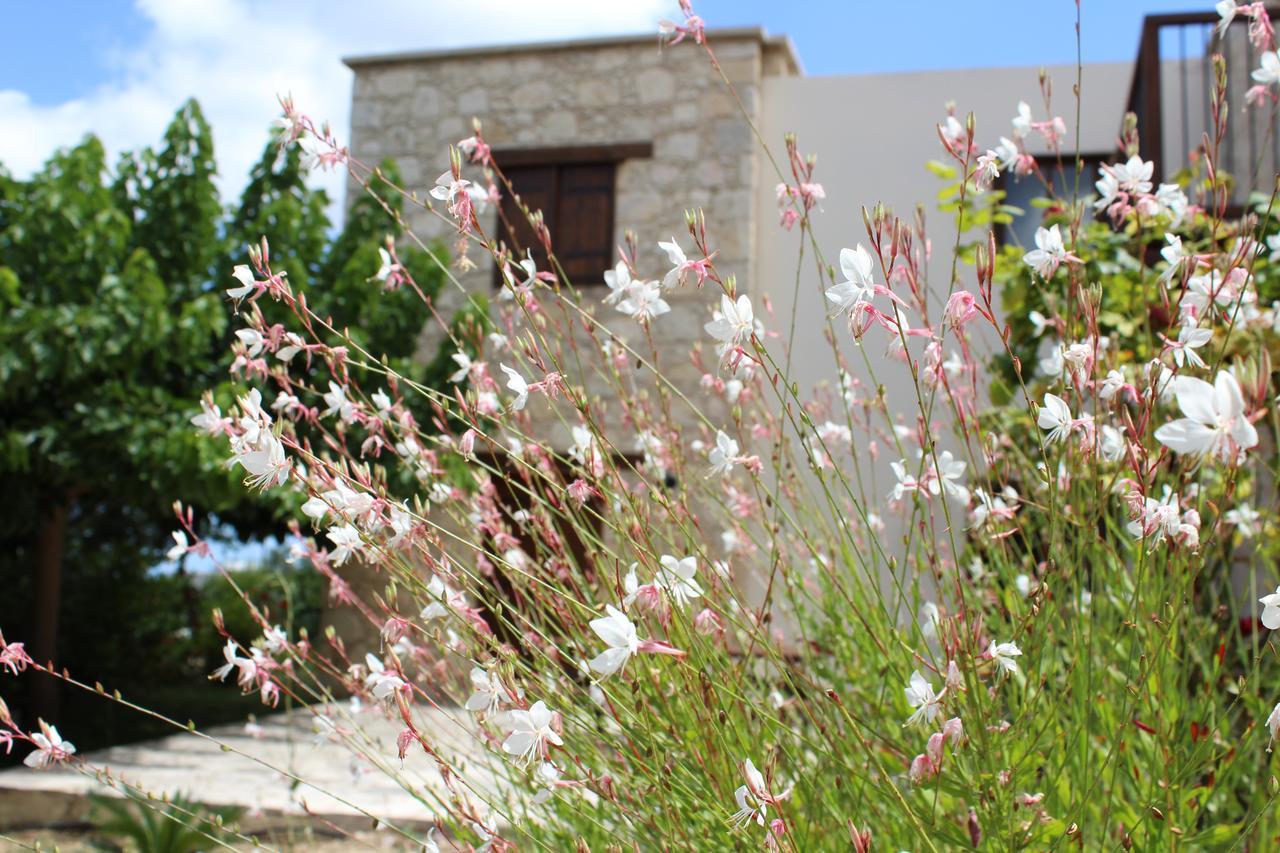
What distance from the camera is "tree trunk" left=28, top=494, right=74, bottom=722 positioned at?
274 inches

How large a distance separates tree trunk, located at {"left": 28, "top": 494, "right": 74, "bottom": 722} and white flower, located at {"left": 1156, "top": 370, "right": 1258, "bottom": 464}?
7.04 m

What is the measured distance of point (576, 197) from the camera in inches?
345

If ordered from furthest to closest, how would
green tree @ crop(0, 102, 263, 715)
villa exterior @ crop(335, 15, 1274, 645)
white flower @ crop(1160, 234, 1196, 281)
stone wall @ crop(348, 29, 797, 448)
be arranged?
1. stone wall @ crop(348, 29, 797, 448)
2. villa exterior @ crop(335, 15, 1274, 645)
3. green tree @ crop(0, 102, 263, 715)
4. white flower @ crop(1160, 234, 1196, 281)

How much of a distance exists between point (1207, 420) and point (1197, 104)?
25.5 ft

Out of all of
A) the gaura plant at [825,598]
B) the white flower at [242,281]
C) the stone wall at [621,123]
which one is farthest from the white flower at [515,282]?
the stone wall at [621,123]

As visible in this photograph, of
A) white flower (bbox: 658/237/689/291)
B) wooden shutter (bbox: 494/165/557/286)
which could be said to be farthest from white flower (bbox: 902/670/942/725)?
wooden shutter (bbox: 494/165/557/286)

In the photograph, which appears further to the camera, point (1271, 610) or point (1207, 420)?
point (1271, 610)

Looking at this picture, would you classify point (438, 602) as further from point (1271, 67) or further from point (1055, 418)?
point (1271, 67)

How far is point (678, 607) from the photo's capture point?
143cm

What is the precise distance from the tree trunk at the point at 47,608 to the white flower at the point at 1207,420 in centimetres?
704

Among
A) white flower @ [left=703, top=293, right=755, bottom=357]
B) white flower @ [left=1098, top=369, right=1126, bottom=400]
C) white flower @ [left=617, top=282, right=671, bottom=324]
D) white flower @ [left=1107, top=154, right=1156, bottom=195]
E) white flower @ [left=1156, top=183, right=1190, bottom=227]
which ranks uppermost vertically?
white flower @ [left=1107, top=154, right=1156, bottom=195]

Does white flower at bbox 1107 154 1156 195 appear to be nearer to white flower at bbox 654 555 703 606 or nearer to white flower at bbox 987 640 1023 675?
white flower at bbox 987 640 1023 675

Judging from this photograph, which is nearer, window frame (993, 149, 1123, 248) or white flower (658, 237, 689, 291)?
white flower (658, 237, 689, 291)

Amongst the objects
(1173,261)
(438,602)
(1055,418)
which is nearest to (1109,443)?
(1173,261)
